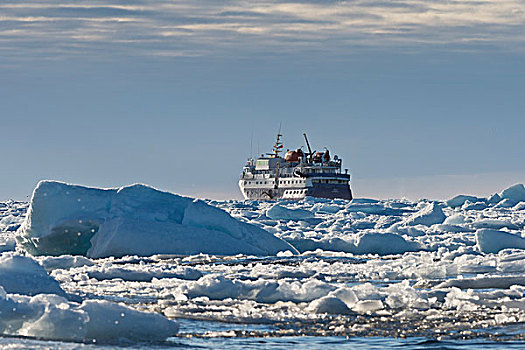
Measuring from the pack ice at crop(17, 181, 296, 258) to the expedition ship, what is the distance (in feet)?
178

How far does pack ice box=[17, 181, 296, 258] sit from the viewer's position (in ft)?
57.0

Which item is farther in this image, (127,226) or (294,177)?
(294,177)

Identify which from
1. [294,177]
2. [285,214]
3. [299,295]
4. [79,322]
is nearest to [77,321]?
[79,322]

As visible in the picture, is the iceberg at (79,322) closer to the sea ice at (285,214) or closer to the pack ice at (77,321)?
the pack ice at (77,321)

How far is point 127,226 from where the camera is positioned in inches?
691

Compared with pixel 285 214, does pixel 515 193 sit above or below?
above

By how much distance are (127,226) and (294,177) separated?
57780mm

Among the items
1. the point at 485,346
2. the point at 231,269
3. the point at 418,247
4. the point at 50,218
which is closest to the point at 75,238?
the point at 50,218

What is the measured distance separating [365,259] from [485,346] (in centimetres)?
1089

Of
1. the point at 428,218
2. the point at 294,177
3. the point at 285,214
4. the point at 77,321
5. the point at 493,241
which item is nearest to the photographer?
the point at 77,321

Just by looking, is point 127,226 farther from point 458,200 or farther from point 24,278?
point 458,200

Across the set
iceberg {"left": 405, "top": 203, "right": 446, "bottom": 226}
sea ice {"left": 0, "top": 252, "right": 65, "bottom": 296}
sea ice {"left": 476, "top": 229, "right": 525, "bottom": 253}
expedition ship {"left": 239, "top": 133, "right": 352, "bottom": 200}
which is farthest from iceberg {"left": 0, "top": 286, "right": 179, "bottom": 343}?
expedition ship {"left": 239, "top": 133, "right": 352, "bottom": 200}

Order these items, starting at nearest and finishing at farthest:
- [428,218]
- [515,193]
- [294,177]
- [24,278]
Answer: [24,278]
[428,218]
[515,193]
[294,177]

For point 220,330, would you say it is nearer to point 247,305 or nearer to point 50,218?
point 247,305
